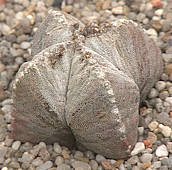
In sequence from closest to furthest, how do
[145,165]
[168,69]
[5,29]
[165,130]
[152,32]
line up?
1. [145,165]
2. [165,130]
3. [168,69]
4. [152,32]
5. [5,29]

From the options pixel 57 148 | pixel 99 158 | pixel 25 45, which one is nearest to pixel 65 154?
pixel 57 148

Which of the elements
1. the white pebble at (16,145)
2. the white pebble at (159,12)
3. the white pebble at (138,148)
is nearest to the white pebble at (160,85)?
the white pebble at (138,148)

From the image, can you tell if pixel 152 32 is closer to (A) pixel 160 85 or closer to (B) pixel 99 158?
(A) pixel 160 85

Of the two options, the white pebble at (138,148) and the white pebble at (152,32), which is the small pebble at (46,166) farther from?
the white pebble at (152,32)

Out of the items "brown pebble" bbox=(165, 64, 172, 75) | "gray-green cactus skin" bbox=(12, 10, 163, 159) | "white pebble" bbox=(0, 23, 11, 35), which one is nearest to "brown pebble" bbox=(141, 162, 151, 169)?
"gray-green cactus skin" bbox=(12, 10, 163, 159)

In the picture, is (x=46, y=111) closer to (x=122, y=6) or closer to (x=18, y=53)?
(x=18, y=53)

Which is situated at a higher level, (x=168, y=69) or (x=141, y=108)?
(x=168, y=69)
